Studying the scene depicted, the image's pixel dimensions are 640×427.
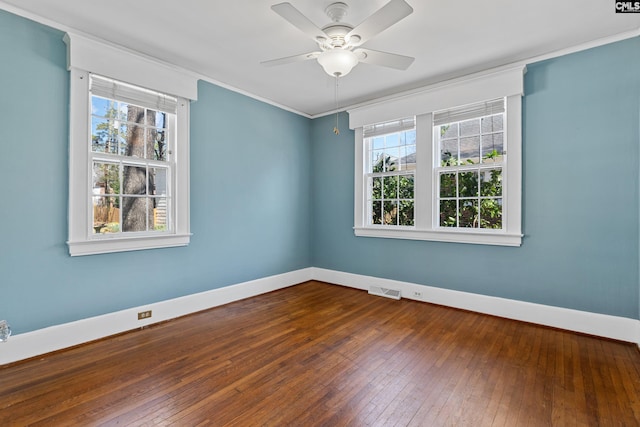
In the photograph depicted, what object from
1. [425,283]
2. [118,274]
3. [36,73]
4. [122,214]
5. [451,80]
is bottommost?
[425,283]

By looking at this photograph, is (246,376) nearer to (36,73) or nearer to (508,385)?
(508,385)

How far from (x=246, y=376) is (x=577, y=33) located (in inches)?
157

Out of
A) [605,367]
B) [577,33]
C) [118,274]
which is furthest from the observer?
[118,274]

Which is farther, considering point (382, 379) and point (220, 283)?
point (220, 283)

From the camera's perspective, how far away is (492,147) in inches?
136

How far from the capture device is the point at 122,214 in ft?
9.82

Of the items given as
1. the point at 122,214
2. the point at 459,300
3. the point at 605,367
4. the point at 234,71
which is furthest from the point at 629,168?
the point at 122,214

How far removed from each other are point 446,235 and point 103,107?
3.92 metres

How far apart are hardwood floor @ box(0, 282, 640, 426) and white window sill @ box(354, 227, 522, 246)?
862 millimetres

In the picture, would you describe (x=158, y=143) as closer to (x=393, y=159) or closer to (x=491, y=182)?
(x=393, y=159)

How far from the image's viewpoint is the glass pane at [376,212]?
4436 millimetres

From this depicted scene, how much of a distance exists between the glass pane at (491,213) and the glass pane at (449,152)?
61 centimetres

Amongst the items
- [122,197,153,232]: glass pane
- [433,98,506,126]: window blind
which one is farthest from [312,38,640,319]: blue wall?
[122,197,153,232]: glass pane

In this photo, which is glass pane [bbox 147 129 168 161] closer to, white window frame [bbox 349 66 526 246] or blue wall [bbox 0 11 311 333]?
blue wall [bbox 0 11 311 333]
